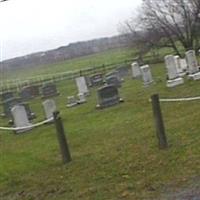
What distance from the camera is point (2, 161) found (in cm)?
1069

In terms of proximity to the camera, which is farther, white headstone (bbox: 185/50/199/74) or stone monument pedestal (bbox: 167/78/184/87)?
white headstone (bbox: 185/50/199/74)

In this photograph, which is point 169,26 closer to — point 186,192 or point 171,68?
point 171,68

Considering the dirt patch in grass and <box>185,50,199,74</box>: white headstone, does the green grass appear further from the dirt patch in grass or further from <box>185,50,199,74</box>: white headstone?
the dirt patch in grass

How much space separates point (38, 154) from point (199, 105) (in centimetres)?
483

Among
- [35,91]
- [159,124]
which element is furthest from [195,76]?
[35,91]

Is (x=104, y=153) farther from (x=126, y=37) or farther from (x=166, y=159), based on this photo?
(x=126, y=37)

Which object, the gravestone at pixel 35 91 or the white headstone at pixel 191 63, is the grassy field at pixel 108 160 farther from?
the gravestone at pixel 35 91

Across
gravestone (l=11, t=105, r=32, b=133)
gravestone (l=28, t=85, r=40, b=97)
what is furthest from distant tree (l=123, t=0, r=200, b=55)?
gravestone (l=11, t=105, r=32, b=133)

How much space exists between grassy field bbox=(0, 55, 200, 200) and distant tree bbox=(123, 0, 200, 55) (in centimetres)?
2824

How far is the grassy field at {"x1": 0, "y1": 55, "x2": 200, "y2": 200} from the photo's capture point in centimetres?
670

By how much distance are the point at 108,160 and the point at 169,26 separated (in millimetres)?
36367

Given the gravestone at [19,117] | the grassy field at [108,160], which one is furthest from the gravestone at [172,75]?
the gravestone at [19,117]

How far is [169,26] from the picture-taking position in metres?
43.5

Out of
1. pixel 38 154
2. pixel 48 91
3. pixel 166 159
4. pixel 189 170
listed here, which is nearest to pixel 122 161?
pixel 166 159
